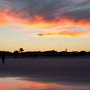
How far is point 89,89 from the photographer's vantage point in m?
17.9

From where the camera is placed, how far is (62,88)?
18.9m

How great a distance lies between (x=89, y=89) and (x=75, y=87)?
1.34 m

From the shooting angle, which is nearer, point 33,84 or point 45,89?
point 45,89

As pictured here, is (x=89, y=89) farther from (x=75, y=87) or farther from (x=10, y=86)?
(x=10, y=86)

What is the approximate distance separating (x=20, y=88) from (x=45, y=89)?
1443 millimetres

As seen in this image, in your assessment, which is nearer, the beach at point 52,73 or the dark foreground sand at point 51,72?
the beach at point 52,73

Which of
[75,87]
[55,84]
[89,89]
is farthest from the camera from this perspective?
[55,84]

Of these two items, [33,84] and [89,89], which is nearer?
[89,89]

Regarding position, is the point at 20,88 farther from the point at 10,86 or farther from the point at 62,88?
the point at 62,88

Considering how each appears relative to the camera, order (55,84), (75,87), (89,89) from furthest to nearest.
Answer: (55,84), (75,87), (89,89)

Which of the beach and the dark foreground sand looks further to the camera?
the dark foreground sand

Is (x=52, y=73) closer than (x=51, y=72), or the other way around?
(x=52, y=73)

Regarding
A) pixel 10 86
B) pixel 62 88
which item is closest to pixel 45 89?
pixel 62 88

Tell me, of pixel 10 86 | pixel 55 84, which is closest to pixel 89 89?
pixel 55 84
